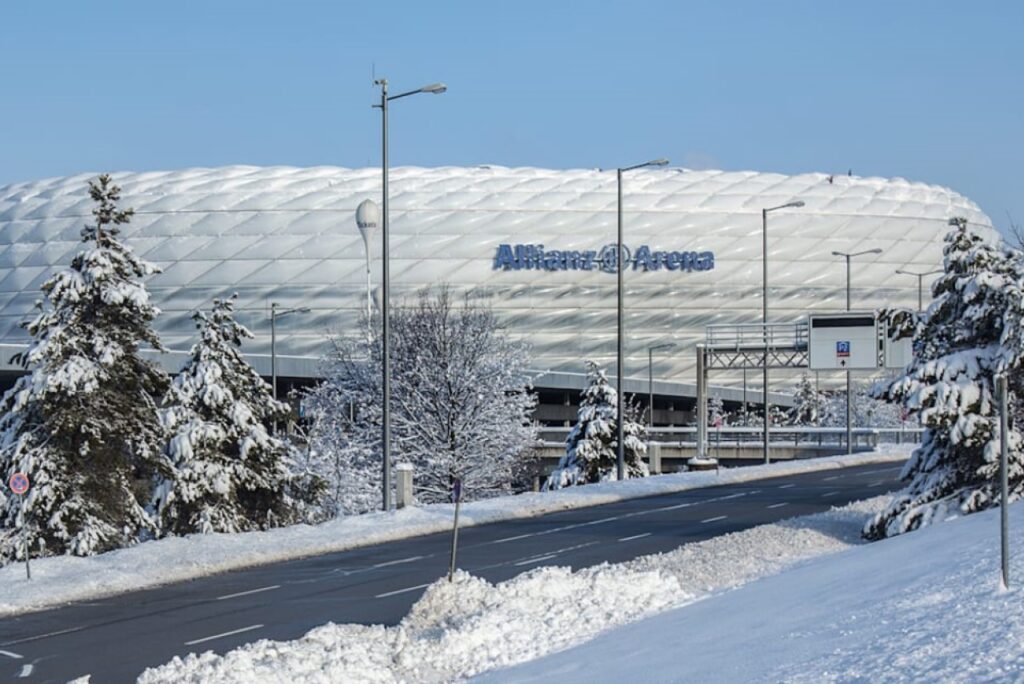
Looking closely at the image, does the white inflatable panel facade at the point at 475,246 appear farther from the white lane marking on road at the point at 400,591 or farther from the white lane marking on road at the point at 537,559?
the white lane marking on road at the point at 400,591

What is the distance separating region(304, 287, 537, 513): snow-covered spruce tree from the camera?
54250mm

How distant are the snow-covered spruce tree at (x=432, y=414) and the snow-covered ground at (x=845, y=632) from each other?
Result: 37068 mm

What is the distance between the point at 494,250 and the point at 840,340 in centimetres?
6530

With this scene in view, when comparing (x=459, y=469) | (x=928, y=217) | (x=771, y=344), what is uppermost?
(x=928, y=217)

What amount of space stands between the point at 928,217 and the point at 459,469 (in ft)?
288

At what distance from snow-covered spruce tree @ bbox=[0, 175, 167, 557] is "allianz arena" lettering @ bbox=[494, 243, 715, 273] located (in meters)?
86.7

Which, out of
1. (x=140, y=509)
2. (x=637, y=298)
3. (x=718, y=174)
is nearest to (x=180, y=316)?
(x=637, y=298)

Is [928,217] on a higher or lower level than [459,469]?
higher

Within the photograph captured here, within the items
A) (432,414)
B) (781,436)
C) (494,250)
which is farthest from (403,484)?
(494,250)

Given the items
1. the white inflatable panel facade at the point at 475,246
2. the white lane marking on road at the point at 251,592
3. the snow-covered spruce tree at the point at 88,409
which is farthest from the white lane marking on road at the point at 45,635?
the white inflatable panel facade at the point at 475,246

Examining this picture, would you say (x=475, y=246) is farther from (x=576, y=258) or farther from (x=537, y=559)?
(x=537, y=559)

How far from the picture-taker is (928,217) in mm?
131750

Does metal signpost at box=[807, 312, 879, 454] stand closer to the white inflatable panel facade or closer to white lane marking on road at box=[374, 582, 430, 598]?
white lane marking on road at box=[374, 582, 430, 598]

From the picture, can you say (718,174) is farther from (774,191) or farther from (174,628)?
(174,628)
